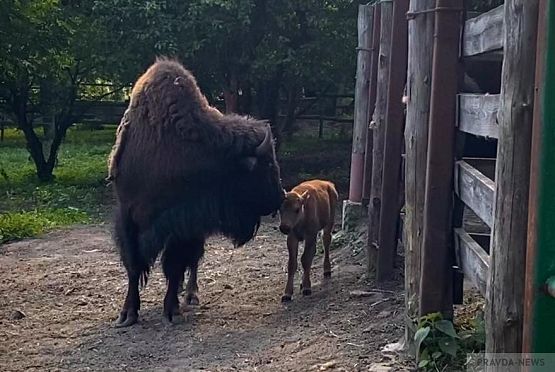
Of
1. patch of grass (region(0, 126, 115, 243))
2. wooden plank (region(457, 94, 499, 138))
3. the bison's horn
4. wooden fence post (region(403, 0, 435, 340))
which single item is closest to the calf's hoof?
the bison's horn

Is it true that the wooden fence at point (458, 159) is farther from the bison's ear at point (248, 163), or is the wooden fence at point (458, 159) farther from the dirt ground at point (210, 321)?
the bison's ear at point (248, 163)

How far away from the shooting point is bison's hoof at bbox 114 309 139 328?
6020 millimetres

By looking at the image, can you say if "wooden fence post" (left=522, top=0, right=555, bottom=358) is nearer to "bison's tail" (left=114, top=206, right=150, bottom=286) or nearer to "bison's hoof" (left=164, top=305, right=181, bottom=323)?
"bison's hoof" (left=164, top=305, right=181, bottom=323)

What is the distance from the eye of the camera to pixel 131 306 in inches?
241

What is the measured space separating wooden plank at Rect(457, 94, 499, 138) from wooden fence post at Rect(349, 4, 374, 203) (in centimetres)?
407

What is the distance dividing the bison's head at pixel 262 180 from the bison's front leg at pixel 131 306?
948mm

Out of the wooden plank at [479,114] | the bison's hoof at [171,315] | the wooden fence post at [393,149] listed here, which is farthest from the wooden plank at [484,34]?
the bison's hoof at [171,315]

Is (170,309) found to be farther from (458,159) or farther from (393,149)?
(458,159)

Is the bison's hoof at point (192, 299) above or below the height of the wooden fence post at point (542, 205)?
below

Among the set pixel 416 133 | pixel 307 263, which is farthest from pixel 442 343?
pixel 307 263

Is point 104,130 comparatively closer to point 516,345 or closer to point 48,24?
point 48,24

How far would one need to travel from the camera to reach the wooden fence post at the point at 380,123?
668 centimetres

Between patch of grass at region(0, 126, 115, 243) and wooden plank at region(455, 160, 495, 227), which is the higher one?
wooden plank at region(455, 160, 495, 227)

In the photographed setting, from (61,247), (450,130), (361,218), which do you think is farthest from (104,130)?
(450,130)
